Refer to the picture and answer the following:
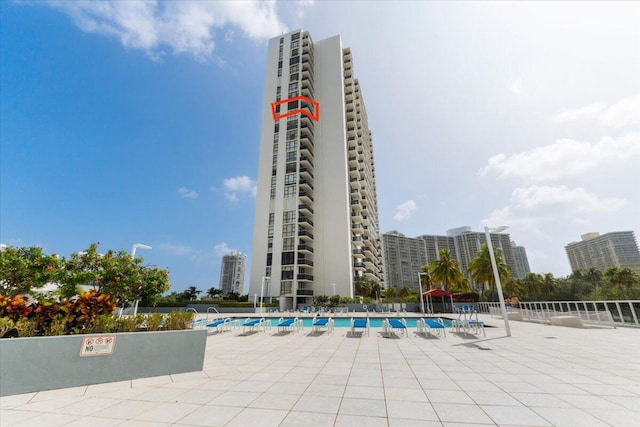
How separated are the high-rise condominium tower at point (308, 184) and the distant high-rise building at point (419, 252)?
42648 mm

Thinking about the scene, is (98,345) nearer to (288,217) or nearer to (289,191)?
(288,217)

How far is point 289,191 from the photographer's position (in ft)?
139

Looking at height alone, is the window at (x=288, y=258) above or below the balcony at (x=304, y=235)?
below

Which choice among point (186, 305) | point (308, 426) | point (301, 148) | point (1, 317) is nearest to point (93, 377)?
point (1, 317)

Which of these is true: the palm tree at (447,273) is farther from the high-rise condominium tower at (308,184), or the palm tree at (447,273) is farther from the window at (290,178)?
the window at (290,178)

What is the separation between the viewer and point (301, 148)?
147 ft

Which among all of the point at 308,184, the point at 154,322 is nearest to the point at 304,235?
the point at 308,184

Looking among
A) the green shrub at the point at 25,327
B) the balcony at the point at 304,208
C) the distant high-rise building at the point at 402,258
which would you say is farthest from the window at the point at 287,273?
the distant high-rise building at the point at 402,258

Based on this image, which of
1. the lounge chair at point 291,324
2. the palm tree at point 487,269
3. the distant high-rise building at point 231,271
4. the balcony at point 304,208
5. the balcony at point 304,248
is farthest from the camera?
the distant high-rise building at point 231,271

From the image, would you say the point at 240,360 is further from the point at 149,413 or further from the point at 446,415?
the point at 446,415

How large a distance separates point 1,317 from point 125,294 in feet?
35.0

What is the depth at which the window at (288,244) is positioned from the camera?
39338mm

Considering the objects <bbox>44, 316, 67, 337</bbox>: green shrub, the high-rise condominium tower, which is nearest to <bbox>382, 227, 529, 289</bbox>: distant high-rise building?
the high-rise condominium tower

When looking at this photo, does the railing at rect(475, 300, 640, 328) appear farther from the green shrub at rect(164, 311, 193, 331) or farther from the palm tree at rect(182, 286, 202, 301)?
the palm tree at rect(182, 286, 202, 301)
